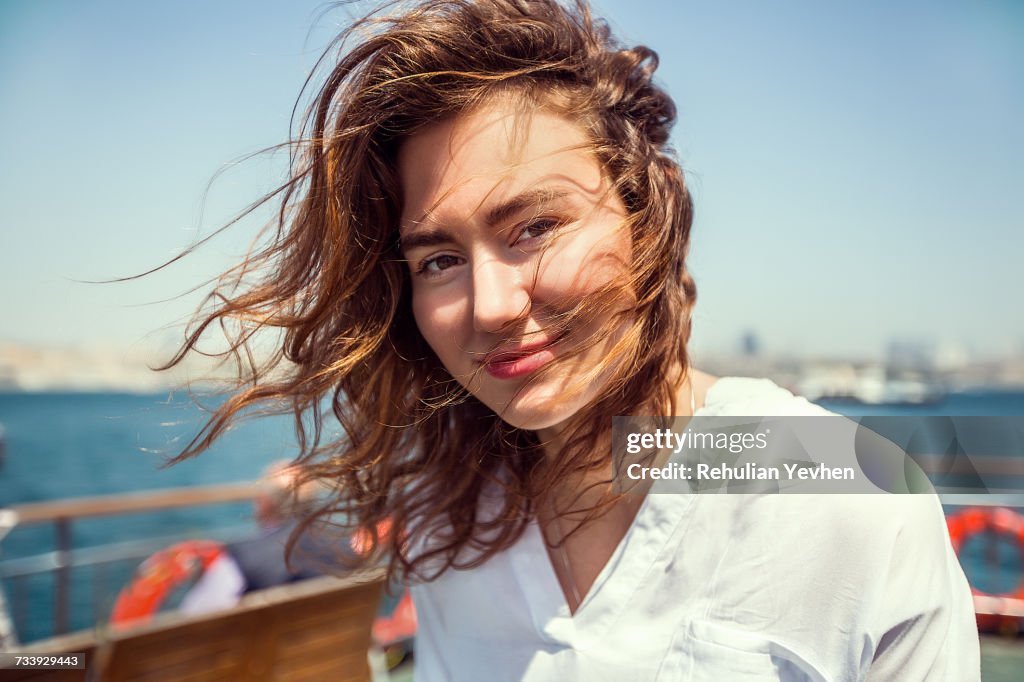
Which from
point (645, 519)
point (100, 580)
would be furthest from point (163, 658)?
Answer: point (100, 580)

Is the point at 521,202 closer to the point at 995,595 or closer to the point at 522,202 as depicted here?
the point at 522,202

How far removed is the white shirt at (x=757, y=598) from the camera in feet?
3.12

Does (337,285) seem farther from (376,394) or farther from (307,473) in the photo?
(307,473)

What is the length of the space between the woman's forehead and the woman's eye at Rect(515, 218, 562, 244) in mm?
44

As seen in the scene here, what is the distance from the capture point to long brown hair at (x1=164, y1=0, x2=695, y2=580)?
119cm

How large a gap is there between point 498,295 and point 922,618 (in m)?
0.73

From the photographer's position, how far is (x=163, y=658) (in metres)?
1.80

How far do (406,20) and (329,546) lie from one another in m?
1.29

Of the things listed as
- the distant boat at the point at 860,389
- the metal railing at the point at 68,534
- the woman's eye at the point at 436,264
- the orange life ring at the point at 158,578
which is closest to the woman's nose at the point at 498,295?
the woman's eye at the point at 436,264

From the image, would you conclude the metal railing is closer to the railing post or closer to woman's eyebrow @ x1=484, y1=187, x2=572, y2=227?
the railing post

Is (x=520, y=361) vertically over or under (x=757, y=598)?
over

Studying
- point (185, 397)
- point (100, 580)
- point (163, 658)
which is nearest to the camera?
point (185, 397)

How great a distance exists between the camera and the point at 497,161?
1085 mm

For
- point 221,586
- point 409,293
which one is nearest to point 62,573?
point 221,586
